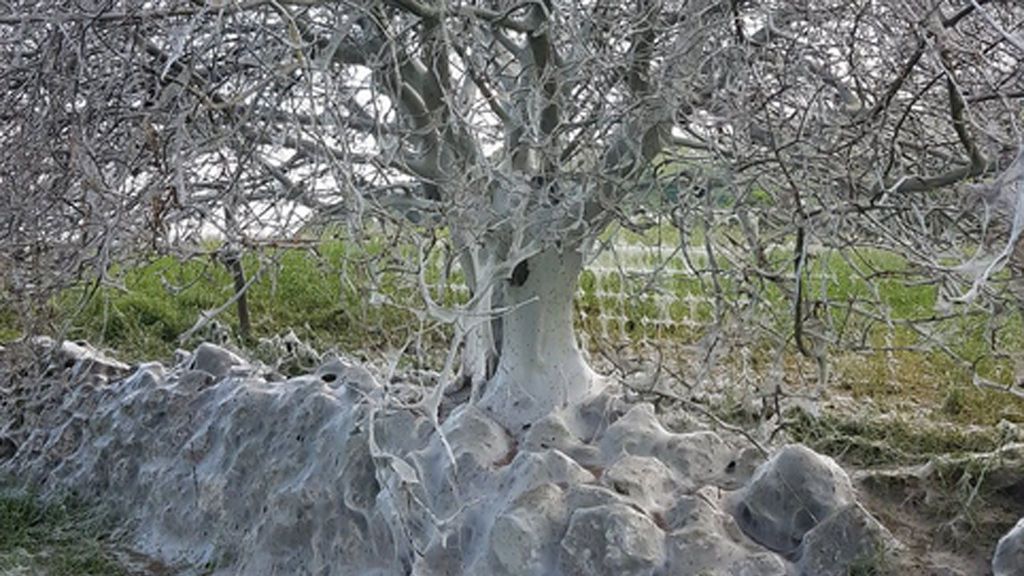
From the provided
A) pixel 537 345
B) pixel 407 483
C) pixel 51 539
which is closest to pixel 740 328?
pixel 537 345

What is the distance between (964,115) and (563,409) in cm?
156

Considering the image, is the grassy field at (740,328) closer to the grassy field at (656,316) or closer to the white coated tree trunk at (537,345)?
the grassy field at (656,316)

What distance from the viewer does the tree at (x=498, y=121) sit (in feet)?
9.27

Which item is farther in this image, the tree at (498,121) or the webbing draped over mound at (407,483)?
the webbing draped over mound at (407,483)

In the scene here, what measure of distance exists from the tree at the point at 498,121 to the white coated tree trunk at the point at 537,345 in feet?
0.68

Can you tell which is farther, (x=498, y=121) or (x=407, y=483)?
(x=498, y=121)

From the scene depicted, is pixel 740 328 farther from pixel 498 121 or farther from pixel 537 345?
pixel 498 121

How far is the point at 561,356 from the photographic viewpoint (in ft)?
13.2

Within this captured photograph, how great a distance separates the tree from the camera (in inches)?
111

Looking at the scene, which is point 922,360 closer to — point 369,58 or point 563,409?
point 563,409

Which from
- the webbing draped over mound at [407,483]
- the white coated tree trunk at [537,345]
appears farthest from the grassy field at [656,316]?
the webbing draped over mound at [407,483]

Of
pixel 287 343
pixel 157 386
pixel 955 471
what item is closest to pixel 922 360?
pixel 955 471

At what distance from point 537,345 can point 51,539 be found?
1917mm

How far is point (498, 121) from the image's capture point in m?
3.63
